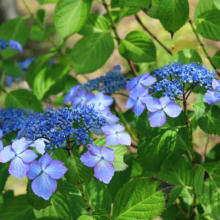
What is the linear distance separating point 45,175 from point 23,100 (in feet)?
2.81

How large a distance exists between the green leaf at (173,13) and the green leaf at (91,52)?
38 centimetres

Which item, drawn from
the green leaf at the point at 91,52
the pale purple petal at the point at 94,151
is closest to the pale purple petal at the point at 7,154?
the pale purple petal at the point at 94,151

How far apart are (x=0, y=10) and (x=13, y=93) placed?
3.31m

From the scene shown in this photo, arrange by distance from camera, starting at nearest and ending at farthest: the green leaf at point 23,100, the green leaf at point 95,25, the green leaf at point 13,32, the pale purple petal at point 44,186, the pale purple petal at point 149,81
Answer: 1. the pale purple petal at point 44,186
2. the pale purple petal at point 149,81
3. the green leaf at point 95,25
4. the green leaf at point 23,100
5. the green leaf at point 13,32

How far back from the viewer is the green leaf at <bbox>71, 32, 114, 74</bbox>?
4.35ft

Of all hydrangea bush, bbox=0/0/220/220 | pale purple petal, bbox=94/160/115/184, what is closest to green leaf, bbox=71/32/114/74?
hydrangea bush, bbox=0/0/220/220

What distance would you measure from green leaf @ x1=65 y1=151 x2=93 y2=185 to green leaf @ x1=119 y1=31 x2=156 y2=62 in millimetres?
590

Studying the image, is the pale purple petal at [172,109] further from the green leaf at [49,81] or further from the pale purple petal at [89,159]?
the green leaf at [49,81]

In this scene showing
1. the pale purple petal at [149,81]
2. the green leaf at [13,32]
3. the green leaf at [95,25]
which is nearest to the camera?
the pale purple petal at [149,81]

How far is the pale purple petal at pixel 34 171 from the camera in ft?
2.53

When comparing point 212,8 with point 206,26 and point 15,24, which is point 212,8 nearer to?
point 206,26

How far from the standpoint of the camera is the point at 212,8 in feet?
3.52

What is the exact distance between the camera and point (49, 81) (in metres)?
1.61

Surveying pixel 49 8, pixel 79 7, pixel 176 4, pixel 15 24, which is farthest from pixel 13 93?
pixel 49 8
